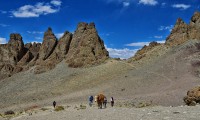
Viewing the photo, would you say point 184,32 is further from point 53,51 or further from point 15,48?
point 15,48

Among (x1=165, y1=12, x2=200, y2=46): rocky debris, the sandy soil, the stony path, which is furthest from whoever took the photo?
(x1=165, y1=12, x2=200, y2=46): rocky debris

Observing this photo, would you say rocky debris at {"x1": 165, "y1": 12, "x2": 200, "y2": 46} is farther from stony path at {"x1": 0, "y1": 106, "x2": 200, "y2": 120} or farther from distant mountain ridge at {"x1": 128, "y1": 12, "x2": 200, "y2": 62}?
stony path at {"x1": 0, "y1": 106, "x2": 200, "y2": 120}

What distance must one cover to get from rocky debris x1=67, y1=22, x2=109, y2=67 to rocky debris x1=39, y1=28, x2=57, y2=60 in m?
8.54

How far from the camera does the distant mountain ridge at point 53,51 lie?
97.7 metres

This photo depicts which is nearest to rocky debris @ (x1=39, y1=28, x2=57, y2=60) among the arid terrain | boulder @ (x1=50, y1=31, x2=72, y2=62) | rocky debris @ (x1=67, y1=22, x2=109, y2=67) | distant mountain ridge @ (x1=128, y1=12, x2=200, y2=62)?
boulder @ (x1=50, y1=31, x2=72, y2=62)

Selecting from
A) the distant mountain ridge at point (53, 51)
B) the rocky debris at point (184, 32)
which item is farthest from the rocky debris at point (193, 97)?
the distant mountain ridge at point (53, 51)

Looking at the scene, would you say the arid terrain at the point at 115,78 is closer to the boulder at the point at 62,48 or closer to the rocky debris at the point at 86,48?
the rocky debris at the point at 86,48

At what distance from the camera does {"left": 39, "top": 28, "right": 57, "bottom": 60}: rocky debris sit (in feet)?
361

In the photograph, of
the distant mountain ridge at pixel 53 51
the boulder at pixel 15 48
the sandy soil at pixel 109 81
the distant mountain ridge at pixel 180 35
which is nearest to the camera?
the sandy soil at pixel 109 81

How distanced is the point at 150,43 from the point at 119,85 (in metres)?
29.1

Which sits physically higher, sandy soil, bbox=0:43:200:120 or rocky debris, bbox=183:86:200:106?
sandy soil, bbox=0:43:200:120

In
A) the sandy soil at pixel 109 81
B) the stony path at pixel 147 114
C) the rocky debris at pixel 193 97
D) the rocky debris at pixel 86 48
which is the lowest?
the stony path at pixel 147 114

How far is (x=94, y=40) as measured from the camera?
102 meters

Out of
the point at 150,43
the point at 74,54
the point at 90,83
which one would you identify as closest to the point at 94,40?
the point at 74,54
